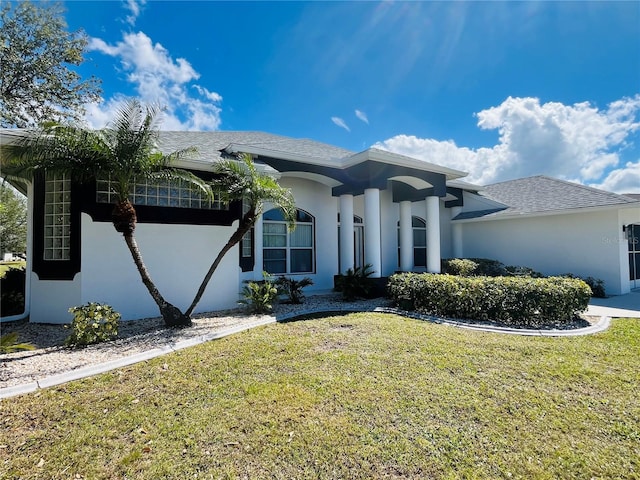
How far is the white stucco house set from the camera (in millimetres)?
7660

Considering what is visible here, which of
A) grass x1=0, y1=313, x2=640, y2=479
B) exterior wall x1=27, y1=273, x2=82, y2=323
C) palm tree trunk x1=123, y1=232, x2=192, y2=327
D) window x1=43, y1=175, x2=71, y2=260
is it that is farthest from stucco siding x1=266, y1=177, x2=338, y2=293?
grass x1=0, y1=313, x2=640, y2=479

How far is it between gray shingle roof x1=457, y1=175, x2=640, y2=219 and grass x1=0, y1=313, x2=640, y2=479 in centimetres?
910

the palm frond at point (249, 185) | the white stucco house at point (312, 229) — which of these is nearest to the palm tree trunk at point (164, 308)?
the white stucco house at point (312, 229)

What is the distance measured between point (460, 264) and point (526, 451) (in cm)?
1177

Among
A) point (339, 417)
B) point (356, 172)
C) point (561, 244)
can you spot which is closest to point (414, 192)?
point (356, 172)

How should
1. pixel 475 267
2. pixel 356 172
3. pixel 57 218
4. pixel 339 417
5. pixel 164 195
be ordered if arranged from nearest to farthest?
pixel 339 417 < pixel 57 218 < pixel 164 195 < pixel 356 172 < pixel 475 267

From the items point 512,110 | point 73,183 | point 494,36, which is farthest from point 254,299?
point 512,110

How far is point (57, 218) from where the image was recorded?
7.71 meters

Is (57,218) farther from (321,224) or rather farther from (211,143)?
(321,224)

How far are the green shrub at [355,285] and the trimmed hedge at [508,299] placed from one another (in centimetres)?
228

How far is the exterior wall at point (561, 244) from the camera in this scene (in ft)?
39.2

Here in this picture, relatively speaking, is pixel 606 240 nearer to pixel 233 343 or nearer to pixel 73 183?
pixel 233 343

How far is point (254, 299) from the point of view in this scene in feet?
27.8

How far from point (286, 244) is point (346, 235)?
2413 mm
